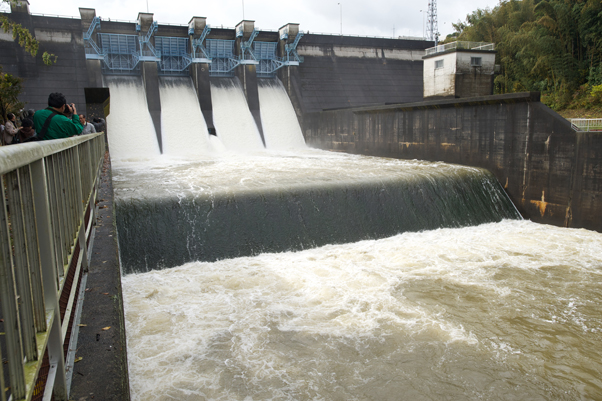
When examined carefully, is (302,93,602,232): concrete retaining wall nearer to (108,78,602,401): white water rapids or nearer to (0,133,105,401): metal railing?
(108,78,602,401): white water rapids

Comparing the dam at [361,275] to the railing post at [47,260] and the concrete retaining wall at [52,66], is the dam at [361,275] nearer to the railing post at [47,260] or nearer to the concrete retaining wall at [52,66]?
the railing post at [47,260]

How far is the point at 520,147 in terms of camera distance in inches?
434

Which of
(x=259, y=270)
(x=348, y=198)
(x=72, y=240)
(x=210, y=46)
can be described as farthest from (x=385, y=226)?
(x=210, y=46)

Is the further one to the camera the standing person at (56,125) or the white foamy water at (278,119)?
the white foamy water at (278,119)

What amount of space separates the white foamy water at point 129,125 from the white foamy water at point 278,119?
4975mm

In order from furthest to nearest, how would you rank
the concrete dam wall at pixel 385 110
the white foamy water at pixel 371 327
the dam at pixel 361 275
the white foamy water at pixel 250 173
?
the concrete dam wall at pixel 385 110, the white foamy water at pixel 250 173, the dam at pixel 361 275, the white foamy water at pixel 371 327

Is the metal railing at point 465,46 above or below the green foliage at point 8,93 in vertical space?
above

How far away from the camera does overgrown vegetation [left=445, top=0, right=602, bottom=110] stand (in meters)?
19.1

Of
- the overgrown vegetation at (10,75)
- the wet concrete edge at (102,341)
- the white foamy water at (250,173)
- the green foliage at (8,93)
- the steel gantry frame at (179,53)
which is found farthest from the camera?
the steel gantry frame at (179,53)

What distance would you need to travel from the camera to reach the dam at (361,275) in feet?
14.6

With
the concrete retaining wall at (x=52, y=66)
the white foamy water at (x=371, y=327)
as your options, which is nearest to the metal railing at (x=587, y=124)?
the white foamy water at (x=371, y=327)

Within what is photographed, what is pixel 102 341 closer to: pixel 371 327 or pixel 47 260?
pixel 47 260

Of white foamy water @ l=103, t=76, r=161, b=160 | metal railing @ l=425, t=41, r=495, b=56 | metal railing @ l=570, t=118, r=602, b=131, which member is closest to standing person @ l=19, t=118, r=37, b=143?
metal railing @ l=570, t=118, r=602, b=131

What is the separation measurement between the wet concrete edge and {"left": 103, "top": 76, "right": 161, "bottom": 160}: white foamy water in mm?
13876
